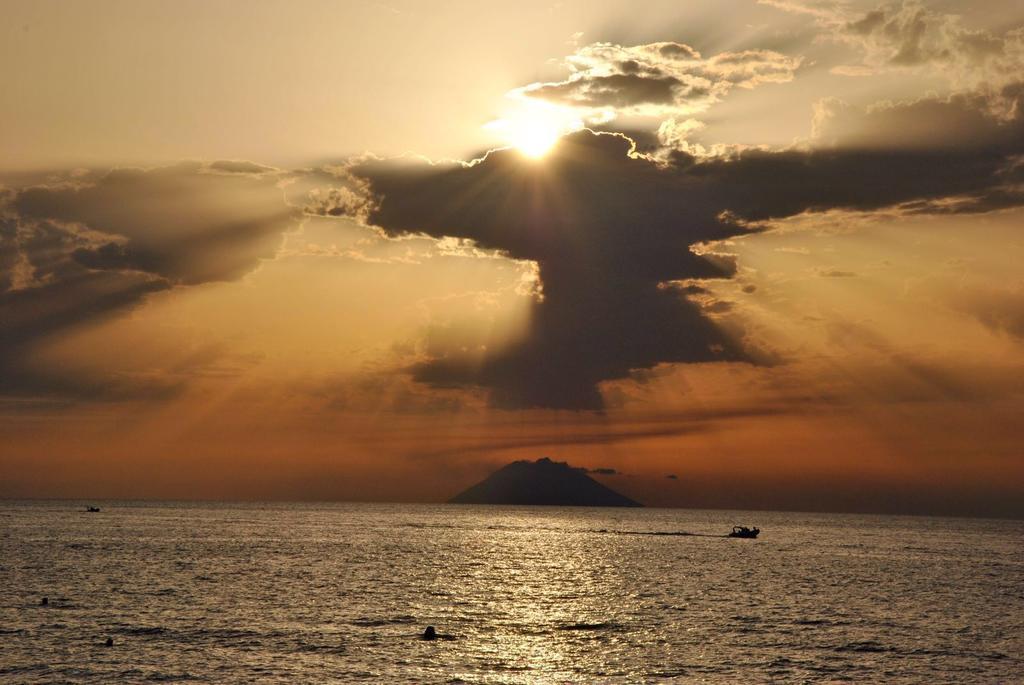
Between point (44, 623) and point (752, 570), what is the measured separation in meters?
110

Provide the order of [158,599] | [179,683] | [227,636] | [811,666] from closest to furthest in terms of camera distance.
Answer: [179,683] → [811,666] → [227,636] → [158,599]

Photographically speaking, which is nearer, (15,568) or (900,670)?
(900,670)

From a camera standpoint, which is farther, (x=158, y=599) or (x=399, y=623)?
(x=158, y=599)

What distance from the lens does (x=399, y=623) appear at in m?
87.9

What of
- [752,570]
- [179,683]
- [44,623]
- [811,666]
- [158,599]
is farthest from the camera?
[752,570]

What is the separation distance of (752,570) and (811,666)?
3561 inches

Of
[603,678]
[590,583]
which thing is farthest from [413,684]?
[590,583]

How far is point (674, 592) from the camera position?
121875 millimetres

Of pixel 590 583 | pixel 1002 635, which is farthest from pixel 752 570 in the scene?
pixel 1002 635

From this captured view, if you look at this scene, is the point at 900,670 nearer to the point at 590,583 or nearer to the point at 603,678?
the point at 603,678

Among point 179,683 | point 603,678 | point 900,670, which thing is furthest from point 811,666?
point 179,683

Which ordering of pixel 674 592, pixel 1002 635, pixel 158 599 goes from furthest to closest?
pixel 674 592 → pixel 158 599 → pixel 1002 635

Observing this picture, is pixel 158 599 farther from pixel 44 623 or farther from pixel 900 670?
pixel 900 670

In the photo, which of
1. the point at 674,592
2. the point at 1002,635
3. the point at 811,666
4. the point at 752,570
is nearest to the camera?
the point at 811,666
